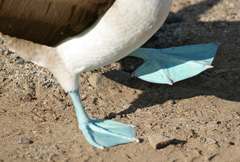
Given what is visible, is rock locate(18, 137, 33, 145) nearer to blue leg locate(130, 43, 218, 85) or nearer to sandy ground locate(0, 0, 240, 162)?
sandy ground locate(0, 0, 240, 162)

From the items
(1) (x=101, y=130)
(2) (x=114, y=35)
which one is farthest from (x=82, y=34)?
(1) (x=101, y=130)

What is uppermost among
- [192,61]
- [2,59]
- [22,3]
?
[22,3]

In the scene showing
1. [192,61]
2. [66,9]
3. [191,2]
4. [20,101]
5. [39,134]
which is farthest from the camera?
[191,2]

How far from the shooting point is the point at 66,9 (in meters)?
4.05

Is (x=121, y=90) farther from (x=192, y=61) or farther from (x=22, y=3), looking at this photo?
(x=22, y=3)

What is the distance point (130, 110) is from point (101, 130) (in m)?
0.31

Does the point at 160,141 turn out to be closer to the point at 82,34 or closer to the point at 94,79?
the point at 82,34

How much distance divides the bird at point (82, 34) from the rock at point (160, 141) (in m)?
0.12

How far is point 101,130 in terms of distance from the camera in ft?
14.8

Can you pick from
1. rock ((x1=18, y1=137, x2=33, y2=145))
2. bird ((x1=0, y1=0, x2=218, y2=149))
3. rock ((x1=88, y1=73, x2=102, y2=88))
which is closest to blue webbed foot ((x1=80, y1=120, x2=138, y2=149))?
bird ((x1=0, y1=0, x2=218, y2=149))

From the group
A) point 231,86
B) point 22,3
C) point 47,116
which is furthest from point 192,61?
point 22,3

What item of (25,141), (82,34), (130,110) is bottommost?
(25,141)

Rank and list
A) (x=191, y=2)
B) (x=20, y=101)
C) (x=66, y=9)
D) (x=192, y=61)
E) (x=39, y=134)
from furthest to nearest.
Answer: (x=191, y=2) → (x=192, y=61) → (x=20, y=101) → (x=39, y=134) → (x=66, y=9)

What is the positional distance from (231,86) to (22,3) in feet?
5.49
